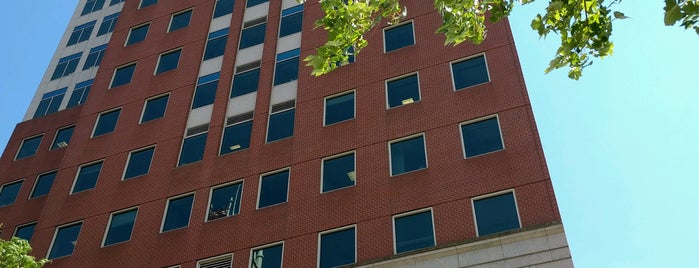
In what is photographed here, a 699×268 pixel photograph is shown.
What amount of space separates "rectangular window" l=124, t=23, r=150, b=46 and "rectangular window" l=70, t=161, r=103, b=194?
351 inches

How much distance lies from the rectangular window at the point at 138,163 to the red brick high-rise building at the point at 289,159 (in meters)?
0.07

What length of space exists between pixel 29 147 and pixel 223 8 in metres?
13.4

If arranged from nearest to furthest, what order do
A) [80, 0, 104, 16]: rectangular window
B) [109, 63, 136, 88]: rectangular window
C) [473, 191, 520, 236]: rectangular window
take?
1. [473, 191, 520, 236]: rectangular window
2. [109, 63, 136, 88]: rectangular window
3. [80, 0, 104, 16]: rectangular window

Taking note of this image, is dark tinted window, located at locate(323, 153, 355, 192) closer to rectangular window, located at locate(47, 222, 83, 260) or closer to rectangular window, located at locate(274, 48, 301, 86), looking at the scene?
rectangular window, located at locate(274, 48, 301, 86)

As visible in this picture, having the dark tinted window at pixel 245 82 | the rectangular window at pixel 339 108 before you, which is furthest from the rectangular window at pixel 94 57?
the rectangular window at pixel 339 108

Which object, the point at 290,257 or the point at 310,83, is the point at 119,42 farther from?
the point at 290,257

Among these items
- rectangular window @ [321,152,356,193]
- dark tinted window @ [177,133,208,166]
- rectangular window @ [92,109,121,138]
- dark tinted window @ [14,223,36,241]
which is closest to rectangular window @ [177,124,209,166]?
dark tinted window @ [177,133,208,166]

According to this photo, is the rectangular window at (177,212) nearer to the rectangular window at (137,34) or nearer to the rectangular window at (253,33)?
the rectangular window at (253,33)

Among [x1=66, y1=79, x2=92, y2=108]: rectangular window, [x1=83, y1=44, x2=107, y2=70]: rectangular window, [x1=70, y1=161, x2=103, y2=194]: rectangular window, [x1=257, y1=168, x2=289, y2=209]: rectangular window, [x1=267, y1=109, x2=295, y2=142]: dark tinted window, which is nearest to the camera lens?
[x1=257, y1=168, x2=289, y2=209]: rectangular window

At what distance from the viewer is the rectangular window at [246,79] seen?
30328mm

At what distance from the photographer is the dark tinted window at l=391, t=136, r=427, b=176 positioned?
23672mm

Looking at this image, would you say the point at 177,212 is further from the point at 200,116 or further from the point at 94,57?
the point at 94,57

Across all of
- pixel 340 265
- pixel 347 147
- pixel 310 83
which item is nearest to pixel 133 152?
pixel 310 83

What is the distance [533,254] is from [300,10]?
60.3 ft
